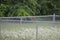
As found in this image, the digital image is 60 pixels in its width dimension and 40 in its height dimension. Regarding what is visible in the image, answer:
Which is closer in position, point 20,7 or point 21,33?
point 21,33

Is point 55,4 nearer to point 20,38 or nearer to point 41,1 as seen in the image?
point 41,1

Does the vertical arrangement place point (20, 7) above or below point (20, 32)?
below

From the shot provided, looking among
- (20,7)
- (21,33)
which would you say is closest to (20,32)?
(21,33)

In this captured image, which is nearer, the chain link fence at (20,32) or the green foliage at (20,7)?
the chain link fence at (20,32)

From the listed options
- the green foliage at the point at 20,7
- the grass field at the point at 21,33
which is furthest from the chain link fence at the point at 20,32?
→ the green foliage at the point at 20,7

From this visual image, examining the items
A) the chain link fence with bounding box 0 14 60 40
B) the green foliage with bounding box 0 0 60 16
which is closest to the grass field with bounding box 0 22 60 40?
the chain link fence with bounding box 0 14 60 40

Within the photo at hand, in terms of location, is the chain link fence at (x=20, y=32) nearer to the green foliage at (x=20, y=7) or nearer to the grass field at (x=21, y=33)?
the grass field at (x=21, y=33)

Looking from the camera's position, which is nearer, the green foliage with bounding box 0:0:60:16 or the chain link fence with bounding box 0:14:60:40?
the chain link fence with bounding box 0:14:60:40

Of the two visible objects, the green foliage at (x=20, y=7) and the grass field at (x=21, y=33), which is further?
the green foliage at (x=20, y=7)

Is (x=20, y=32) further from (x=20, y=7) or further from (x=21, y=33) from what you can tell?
(x=20, y=7)

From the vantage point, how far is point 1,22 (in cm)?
1048

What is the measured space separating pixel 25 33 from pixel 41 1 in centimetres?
1625

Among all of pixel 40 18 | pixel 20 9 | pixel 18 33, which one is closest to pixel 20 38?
pixel 18 33

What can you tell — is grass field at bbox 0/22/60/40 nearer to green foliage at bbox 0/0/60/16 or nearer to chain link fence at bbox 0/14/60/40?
chain link fence at bbox 0/14/60/40
